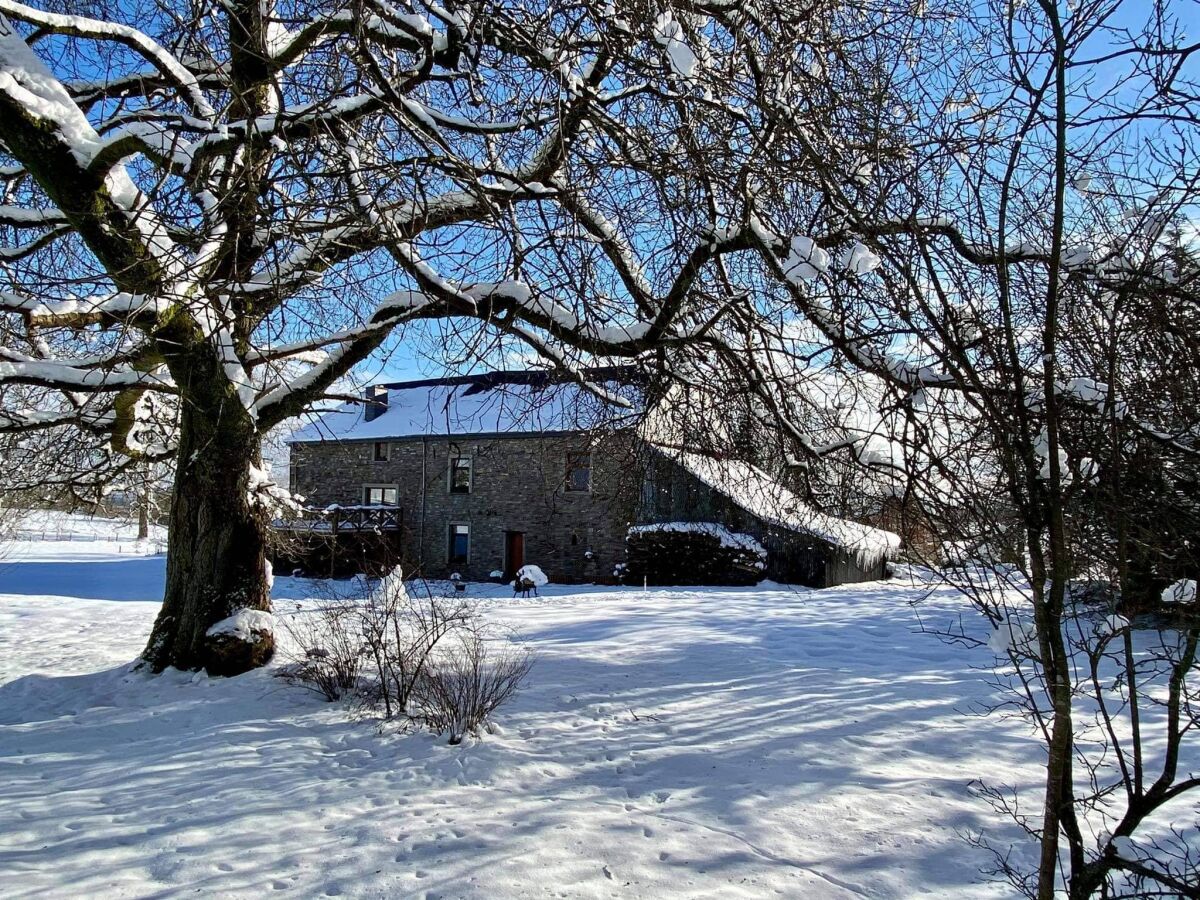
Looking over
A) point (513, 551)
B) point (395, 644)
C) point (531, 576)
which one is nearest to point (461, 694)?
point (395, 644)

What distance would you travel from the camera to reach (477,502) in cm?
2642

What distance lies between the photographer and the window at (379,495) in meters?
27.8

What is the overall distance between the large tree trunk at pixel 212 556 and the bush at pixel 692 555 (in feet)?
46.9

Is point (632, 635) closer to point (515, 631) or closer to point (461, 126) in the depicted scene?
point (515, 631)

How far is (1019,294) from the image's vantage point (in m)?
3.73

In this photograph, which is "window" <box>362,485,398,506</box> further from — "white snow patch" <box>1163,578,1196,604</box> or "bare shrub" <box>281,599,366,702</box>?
"white snow patch" <box>1163,578,1196,604</box>

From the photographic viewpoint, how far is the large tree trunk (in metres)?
7.48

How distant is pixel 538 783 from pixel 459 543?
72.6 ft

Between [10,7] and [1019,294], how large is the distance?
6.42 metres

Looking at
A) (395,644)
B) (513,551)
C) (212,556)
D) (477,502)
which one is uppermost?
(477,502)

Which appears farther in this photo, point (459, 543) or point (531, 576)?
point (459, 543)

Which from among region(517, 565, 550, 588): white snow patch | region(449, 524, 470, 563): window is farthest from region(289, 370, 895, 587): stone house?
region(517, 565, 550, 588): white snow patch

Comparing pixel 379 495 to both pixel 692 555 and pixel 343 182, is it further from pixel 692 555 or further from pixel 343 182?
pixel 343 182

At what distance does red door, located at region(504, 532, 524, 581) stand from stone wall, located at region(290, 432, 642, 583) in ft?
0.73
